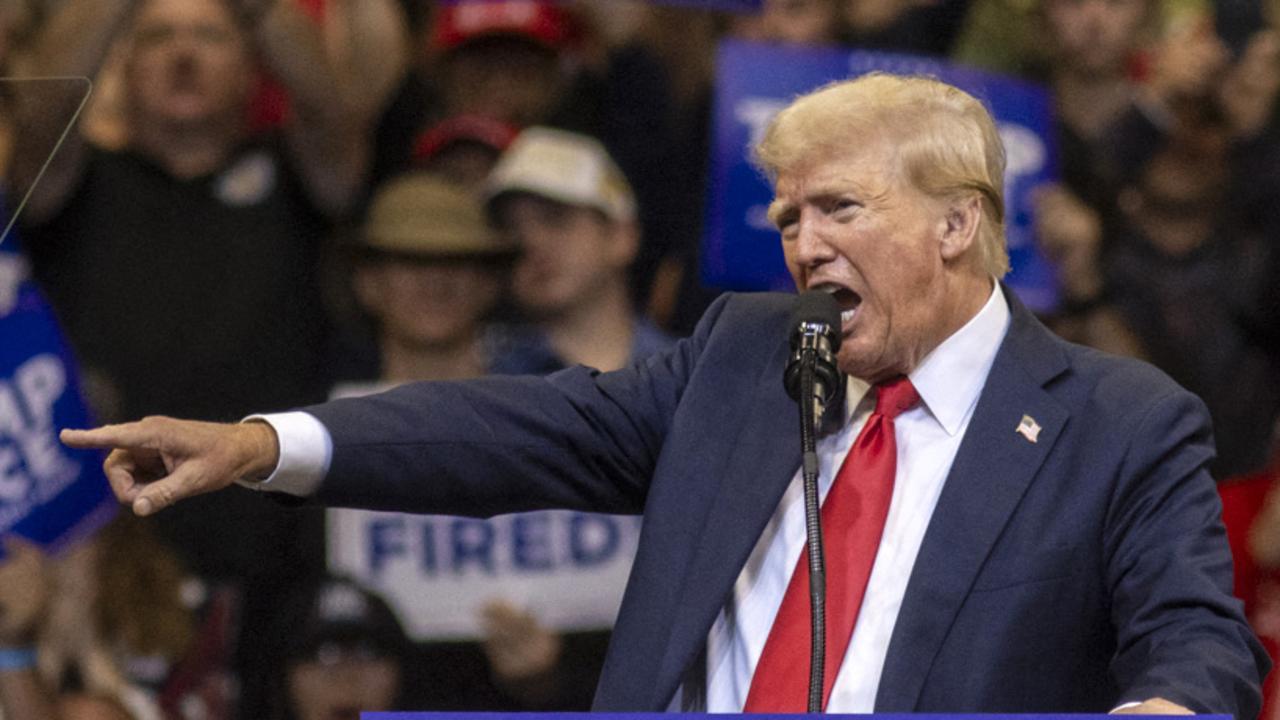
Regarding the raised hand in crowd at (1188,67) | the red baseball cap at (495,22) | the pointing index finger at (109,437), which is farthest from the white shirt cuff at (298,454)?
the raised hand in crowd at (1188,67)

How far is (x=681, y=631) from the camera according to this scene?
99.7 inches

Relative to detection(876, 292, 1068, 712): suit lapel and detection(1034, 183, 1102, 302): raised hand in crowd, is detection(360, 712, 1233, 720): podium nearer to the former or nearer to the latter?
detection(876, 292, 1068, 712): suit lapel

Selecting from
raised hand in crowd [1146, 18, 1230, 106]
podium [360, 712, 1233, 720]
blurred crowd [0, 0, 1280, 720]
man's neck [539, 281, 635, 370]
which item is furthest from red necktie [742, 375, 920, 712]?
raised hand in crowd [1146, 18, 1230, 106]

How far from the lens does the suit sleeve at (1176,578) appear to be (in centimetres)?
221

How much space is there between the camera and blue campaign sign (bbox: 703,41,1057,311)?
4754 millimetres

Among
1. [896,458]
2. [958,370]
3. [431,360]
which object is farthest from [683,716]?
[431,360]

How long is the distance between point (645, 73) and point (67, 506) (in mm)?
1993

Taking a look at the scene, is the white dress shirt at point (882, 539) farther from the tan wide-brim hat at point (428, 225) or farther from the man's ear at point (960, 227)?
the tan wide-brim hat at point (428, 225)

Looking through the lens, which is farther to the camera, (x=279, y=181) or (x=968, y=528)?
(x=279, y=181)

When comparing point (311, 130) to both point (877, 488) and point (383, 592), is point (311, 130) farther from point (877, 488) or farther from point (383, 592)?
point (877, 488)

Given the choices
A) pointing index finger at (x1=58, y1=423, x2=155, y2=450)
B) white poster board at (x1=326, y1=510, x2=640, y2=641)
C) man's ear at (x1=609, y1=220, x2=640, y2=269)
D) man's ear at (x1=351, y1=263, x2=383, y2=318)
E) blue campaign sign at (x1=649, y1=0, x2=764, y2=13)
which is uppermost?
blue campaign sign at (x1=649, y1=0, x2=764, y2=13)

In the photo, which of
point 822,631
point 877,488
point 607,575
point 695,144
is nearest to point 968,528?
point 877,488

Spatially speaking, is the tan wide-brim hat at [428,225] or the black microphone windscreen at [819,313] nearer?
the black microphone windscreen at [819,313]

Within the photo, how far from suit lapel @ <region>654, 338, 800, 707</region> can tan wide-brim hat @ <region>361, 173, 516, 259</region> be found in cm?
220
